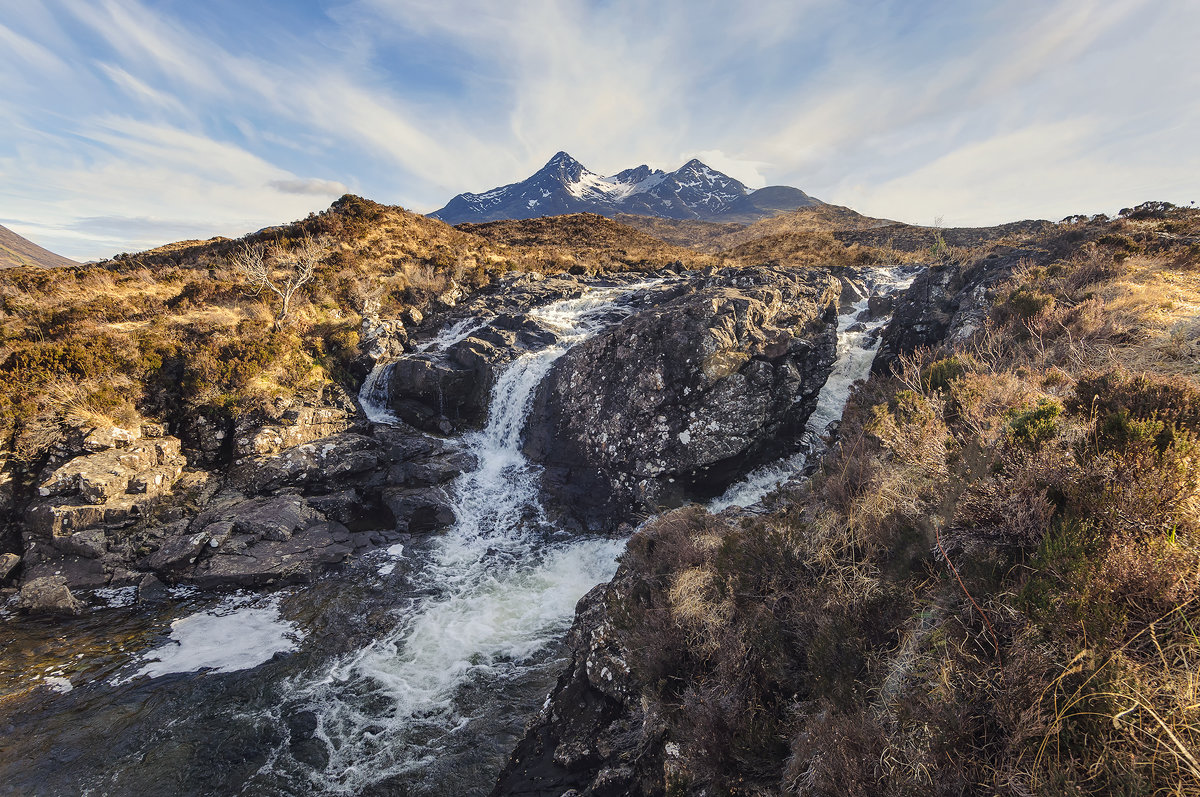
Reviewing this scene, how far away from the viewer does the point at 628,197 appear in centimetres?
15212

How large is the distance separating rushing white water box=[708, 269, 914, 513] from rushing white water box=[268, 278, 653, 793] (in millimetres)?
4103

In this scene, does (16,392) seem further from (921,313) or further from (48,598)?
(921,313)

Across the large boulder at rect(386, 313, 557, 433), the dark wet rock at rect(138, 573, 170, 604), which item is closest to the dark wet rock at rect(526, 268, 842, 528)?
the large boulder at rect(386, 313, 557, 433)

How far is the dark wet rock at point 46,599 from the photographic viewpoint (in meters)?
9.62

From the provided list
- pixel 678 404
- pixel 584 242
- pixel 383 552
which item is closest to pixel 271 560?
pixel 383 552

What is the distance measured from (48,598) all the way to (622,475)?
44.9 feet

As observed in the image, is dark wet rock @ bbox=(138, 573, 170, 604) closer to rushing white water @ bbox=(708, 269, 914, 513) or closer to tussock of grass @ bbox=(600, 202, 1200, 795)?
tussock of grass @ bbox=(600, 202, 1200, 795)

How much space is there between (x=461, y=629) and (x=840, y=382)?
16424 millimetres

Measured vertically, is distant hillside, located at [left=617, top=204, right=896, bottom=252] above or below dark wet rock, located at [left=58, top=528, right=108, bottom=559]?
above

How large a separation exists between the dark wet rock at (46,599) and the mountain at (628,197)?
4771 inches

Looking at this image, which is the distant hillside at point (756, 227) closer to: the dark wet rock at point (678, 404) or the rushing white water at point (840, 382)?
the rushing white water at point (840, 382)

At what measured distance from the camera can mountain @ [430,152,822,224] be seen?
129 metres

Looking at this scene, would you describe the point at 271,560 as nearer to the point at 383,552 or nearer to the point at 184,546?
the point at 184,546

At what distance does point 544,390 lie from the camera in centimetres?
1714
